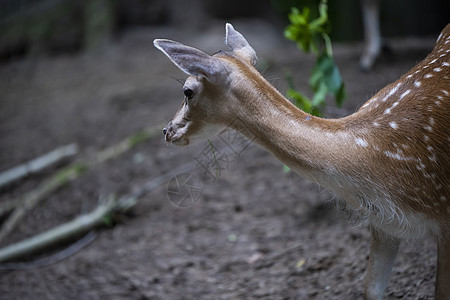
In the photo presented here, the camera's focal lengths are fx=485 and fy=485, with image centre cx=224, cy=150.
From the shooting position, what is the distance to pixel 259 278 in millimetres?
3439

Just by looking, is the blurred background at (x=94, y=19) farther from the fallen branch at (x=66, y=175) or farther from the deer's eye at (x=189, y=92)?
the deer's eye at (x=189, y=92)

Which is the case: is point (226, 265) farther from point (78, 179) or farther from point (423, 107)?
point (78, 179)

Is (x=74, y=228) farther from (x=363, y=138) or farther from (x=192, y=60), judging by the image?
(x=363, y=138)

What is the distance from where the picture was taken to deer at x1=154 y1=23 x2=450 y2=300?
2143 mm

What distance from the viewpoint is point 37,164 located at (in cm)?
593

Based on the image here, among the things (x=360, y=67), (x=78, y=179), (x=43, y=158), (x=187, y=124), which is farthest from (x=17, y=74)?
(x=187, y=124)

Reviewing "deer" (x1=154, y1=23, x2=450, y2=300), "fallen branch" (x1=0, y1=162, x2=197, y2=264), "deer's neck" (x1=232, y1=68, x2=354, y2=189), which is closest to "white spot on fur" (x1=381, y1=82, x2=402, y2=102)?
"deer" (x1=154, y1=23, x2=450, y2=300)

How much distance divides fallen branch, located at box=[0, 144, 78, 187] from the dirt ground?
16 centimetres

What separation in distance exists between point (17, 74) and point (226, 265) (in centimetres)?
851

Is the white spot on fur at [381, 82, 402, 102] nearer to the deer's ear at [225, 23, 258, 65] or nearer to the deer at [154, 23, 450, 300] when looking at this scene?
the deer at [154, 23, 450, 300]

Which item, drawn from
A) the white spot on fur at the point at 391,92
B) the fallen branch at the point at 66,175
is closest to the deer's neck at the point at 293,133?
the white spot on fur at the point at 391,92

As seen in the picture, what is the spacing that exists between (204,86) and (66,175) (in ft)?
12.3

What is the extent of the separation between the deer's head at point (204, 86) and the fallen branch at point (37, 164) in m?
3.89

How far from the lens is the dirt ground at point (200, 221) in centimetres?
326
